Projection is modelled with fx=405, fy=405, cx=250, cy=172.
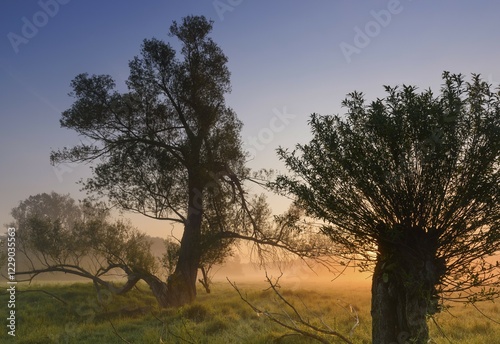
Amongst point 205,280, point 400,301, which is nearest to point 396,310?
point 400,301

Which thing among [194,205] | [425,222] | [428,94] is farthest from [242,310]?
[428,94]

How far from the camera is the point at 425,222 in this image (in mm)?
7625

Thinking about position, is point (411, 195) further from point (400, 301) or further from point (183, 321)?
point (183, 321)

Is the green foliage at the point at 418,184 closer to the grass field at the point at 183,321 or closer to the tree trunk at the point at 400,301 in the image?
the tree trunk at the point at 400,301

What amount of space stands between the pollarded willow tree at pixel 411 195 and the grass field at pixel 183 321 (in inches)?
59.5

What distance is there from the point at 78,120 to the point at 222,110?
26.3ft

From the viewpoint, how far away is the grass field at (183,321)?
13320mm

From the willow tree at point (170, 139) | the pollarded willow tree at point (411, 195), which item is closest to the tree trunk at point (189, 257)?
the willow tree at point (170, 139)

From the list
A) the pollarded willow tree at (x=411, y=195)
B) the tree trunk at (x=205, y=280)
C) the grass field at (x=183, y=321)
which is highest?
the pollarded willow tree at (x=411, y=195)

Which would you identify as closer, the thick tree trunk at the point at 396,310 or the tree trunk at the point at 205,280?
the thick tree trunk at the point at 396,310

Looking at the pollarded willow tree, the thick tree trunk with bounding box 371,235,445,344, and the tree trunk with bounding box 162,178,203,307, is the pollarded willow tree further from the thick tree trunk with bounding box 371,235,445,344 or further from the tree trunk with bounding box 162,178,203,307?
the tree trunk with bounding box 162,178,203,307

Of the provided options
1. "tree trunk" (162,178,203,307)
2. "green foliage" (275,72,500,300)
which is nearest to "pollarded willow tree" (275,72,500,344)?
"green foliage" (275,72,500,300)

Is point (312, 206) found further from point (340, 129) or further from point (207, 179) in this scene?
point (207, 179)

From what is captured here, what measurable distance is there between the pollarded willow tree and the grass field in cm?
151
